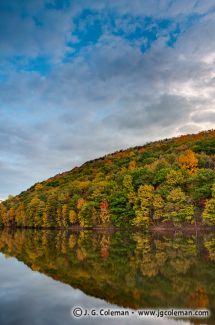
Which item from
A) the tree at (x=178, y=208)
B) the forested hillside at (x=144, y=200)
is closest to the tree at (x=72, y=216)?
the forested hillside at (x=144, y=200)

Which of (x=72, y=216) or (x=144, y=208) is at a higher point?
(x=72, y=216)

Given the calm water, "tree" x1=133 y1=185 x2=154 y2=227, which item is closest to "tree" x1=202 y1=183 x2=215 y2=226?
"tree" x1=133 y1=185 x2=154 y2=227

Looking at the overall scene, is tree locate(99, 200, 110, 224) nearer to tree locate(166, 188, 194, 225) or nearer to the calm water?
tree locate(166, 188, 194, 225)

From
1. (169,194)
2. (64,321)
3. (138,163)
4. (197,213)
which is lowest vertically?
(64,321)

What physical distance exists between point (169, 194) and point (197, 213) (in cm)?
766

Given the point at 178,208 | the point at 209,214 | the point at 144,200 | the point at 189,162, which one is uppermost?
the point at 189,162

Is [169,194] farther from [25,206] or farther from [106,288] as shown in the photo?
[25,206]

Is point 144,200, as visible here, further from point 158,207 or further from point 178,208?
point 178,208

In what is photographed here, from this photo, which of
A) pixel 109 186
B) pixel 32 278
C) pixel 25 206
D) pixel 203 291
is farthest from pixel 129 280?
pixel 25 206

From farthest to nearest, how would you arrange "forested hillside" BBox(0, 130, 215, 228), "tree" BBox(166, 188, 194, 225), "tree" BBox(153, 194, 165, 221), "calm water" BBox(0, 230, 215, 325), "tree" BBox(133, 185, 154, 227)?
1. "tree" BBox(133, 185, 154, 227)
2. "tree" BBox(153, 194, 165, 221)
3. "forested hillside" BBox(0, 130, 215, 228)
4. "tree" BBox(166, 188, 194, 225)
5. "calm water" BBox(0, 230, 215, 325)

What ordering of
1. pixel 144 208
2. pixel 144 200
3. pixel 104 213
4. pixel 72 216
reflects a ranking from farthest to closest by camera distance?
pixel 72 216
pixel 104 213
pixel 144 200
pixel 144 208

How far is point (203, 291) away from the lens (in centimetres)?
1688

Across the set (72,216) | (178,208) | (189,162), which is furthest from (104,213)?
(189,162)

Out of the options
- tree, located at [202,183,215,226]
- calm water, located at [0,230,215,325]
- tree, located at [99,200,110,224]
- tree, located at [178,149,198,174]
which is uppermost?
tree, located at [178,149,198,174]
